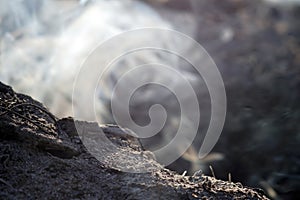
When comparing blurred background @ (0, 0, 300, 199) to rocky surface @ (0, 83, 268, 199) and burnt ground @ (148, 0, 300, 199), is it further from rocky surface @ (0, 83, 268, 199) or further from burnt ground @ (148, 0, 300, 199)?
rocky surface @ (0, 83, 268, 199)

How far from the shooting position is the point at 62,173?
115cm

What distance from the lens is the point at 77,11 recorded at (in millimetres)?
3914

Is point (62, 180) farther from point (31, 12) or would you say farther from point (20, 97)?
point (31, 12)

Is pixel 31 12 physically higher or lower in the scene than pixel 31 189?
higher

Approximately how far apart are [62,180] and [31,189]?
7cm

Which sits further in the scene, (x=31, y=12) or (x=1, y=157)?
(x=31, y=12)

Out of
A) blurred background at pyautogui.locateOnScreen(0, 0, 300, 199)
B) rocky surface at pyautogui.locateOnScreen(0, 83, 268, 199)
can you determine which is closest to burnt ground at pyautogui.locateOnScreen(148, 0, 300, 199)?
blurred background at pyautogui.locateOnScreen(0, 0, 300, 199)

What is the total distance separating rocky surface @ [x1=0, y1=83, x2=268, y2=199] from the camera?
1.10 meters

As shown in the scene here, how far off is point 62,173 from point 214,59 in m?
3.64

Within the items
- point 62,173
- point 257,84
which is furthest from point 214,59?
point 62,173

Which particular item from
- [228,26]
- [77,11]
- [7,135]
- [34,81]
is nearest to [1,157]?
[7,135]

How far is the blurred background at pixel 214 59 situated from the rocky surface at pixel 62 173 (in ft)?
4.41

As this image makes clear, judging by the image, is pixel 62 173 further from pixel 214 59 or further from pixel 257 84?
pixel 214 59

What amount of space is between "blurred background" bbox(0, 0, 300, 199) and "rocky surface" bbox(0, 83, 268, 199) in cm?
134
